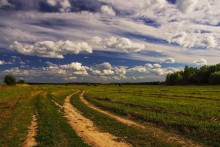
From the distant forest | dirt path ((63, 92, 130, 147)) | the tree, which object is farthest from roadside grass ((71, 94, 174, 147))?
the tree

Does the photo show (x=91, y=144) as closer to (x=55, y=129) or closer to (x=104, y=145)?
(x=104, y=145)

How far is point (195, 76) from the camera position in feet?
504

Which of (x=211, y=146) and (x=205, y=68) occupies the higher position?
(x=205, y=68)

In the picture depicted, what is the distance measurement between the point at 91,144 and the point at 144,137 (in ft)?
12.3

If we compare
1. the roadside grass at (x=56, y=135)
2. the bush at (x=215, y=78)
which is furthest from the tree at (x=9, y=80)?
the roadside grass at (x=56, y=135)

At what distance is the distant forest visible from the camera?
14541 cm

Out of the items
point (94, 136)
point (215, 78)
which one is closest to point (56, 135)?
point (94, 136)

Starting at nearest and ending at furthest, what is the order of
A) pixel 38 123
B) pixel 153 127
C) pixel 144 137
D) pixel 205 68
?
pixel 144 137, pixel 153 127, pixel 38 123, pixel 205 68

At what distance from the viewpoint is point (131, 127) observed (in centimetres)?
2012

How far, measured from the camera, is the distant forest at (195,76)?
14541 centimetres

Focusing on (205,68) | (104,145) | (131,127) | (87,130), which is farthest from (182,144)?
(205,68)

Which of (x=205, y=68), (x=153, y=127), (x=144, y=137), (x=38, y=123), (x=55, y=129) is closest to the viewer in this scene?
(x=144, y=137)

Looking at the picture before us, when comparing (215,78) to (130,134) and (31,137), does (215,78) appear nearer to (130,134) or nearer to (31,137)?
(130,134)

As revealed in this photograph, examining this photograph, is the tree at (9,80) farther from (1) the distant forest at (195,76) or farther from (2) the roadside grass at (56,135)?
(2) the roadside grass at (56,135)
